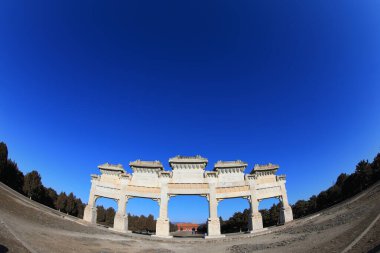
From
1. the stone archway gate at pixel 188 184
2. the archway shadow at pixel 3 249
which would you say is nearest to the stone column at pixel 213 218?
the stone archway gate at pixel 188 184

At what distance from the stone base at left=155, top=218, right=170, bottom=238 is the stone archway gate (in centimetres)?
19

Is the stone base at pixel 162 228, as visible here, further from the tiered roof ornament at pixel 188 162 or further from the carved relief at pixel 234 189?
the carved relief at pixel 234 189

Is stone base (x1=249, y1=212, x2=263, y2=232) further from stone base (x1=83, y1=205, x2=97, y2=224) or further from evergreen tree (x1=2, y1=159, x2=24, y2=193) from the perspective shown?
evergreen tree (x1=2, y1=159, x2=24, y2=193)

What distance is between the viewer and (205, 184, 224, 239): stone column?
31.5 m

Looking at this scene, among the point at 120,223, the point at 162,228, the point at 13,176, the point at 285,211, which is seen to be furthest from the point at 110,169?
the point at 13,176

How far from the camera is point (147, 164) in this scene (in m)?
35.9

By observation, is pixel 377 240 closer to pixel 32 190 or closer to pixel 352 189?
pixel 352 189

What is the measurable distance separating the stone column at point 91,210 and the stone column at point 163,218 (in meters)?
10.2

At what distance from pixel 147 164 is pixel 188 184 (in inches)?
273

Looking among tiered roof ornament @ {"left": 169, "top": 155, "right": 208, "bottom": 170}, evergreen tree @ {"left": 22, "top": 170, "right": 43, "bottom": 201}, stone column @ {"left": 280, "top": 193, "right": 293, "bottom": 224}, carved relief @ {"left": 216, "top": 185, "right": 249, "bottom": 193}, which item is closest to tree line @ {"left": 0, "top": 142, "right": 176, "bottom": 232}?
evergreen tree @ {"left": 22, "top": 170, "right": 43, "bottom": 201}

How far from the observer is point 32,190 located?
5888cm

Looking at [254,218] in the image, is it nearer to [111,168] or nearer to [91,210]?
[111,168]

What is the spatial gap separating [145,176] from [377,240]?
29287mm

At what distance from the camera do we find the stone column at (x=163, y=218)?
31969mm
